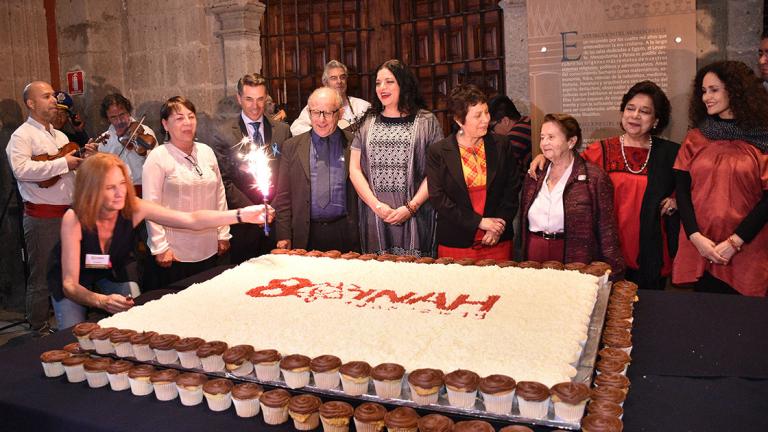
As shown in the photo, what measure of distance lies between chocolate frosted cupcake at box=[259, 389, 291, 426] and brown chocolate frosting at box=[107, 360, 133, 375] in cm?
50

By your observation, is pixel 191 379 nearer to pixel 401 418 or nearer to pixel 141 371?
pixel 141 371

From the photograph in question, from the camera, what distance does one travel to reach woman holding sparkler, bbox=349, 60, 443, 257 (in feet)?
13.3

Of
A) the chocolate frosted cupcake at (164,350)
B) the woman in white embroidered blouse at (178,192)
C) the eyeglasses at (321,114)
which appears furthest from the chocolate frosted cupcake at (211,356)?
the eyeglasses at (321,114)

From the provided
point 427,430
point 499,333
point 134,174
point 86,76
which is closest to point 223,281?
point 499,333

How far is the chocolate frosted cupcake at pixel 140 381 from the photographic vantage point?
2.01 metres

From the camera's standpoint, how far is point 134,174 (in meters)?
5.55

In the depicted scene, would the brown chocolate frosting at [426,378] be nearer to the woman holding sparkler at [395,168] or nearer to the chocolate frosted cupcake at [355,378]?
the chocolate frosted cupcake at [355,378]

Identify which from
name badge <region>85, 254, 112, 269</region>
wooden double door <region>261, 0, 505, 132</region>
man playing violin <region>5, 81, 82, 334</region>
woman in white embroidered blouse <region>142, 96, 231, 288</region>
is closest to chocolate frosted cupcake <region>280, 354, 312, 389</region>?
name badge <region>85, 254, 112, 269</region>

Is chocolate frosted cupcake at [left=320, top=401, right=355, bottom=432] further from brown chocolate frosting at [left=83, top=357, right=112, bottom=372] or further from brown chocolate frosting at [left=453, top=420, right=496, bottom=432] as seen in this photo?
brown chocolate frosting at [left=83, top=357, right=112, bottom=372]

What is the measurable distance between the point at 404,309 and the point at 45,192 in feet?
13.2

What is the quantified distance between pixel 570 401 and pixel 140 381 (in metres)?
1.21

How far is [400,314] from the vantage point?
2.35 metres

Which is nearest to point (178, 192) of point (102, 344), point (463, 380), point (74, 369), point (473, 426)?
point (102, 344)

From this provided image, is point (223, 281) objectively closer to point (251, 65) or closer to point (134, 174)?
point (134, 174)
